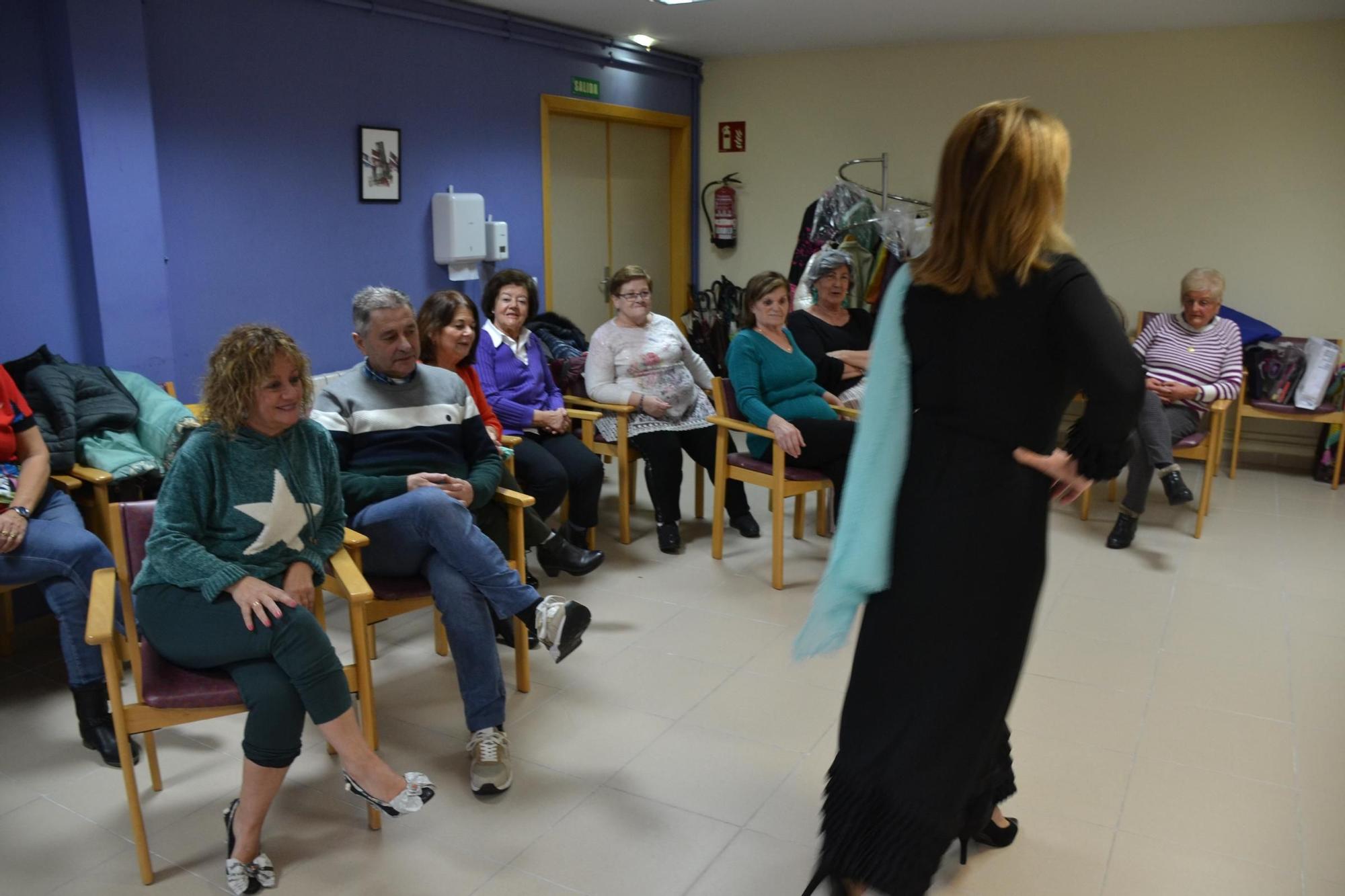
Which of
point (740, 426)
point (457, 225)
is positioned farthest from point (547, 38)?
point (740, 426)

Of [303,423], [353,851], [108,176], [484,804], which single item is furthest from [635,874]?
[108,176]

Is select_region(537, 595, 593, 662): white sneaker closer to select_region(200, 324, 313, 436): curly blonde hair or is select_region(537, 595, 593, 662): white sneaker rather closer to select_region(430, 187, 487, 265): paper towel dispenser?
select_region(200, 324, 313, 436): curly blonde hair

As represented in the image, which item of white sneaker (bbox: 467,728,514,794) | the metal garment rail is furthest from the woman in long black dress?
the metal garment rail

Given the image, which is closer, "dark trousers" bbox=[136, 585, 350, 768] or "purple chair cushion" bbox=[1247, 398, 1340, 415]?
"dark trousers" bbox=[136, 585, 350, 768]

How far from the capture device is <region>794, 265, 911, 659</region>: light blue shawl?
1691 millimetres

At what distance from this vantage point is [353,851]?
2281mm

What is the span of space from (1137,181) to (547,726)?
5.00 metres

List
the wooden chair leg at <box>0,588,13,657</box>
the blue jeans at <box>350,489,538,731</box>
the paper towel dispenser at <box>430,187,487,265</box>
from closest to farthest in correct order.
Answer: the blue jeans at <box>350,489,538,731</box> → the wooden chair leg at <box>0,588,13,657</box> → the paper towel dispenser at <box>430,187,487,265</box>

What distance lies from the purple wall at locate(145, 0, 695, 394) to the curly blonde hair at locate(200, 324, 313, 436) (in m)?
1.98

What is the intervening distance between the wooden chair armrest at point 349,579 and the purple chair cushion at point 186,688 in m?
0.30

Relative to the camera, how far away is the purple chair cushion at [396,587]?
268cm

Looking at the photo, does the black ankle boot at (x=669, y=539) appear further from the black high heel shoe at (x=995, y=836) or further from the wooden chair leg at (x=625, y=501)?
the black high heel shoe at (x=995, y=836)

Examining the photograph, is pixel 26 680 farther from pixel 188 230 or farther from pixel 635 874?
pixel 635 874

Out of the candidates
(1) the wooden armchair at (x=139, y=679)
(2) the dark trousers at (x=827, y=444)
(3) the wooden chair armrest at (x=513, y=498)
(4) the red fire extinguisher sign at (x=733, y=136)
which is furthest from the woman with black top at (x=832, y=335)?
(4) the red fire extinguisher sign at (x=733, y=136)
